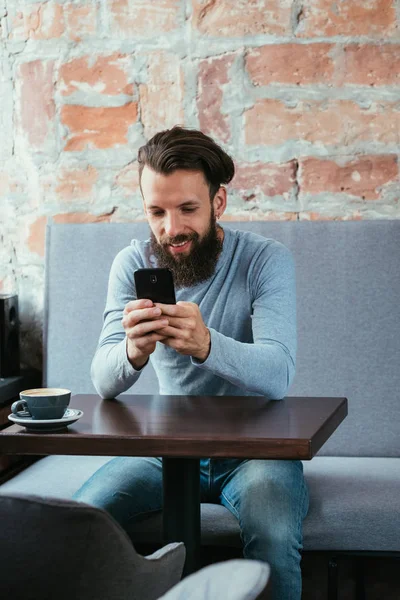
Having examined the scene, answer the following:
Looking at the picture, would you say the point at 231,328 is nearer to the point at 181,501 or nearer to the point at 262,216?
the point at 181,501

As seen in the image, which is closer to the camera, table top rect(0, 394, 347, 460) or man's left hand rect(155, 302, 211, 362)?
table top rect(0, 394, 347, 460)

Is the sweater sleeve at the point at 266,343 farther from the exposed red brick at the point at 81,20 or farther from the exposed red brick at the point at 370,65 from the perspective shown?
the exposed red brick at the point at 81,20

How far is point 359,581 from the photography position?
235 cm

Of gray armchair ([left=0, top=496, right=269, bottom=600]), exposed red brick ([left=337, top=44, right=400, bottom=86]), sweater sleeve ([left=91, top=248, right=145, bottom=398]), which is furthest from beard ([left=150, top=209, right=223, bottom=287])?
gray armchair ([left=0, top=496, right=269, bottom=600])

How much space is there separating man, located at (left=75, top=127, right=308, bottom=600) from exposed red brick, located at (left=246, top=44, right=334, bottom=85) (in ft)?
2.34

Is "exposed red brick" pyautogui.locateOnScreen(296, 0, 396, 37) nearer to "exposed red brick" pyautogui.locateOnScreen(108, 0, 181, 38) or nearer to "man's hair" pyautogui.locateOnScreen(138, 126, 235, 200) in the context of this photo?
"exposed red brick" pyautogui.locateOnScreen(108, 0, 181, 38)

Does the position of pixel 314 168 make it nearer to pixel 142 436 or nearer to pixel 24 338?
pixel 24 338

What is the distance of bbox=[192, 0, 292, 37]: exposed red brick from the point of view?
2.94 meters

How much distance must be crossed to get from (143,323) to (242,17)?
1444 mm

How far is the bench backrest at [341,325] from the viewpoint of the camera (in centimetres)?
268

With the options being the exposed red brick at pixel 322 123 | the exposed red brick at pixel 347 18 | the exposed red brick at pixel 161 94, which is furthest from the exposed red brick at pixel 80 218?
the exposed red brick at pixel 347 18

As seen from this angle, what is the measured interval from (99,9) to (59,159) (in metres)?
0.51

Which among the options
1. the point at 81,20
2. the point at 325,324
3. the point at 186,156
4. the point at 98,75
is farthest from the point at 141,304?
the point at 81,20

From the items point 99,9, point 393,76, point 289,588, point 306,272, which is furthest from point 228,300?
point 99,9
